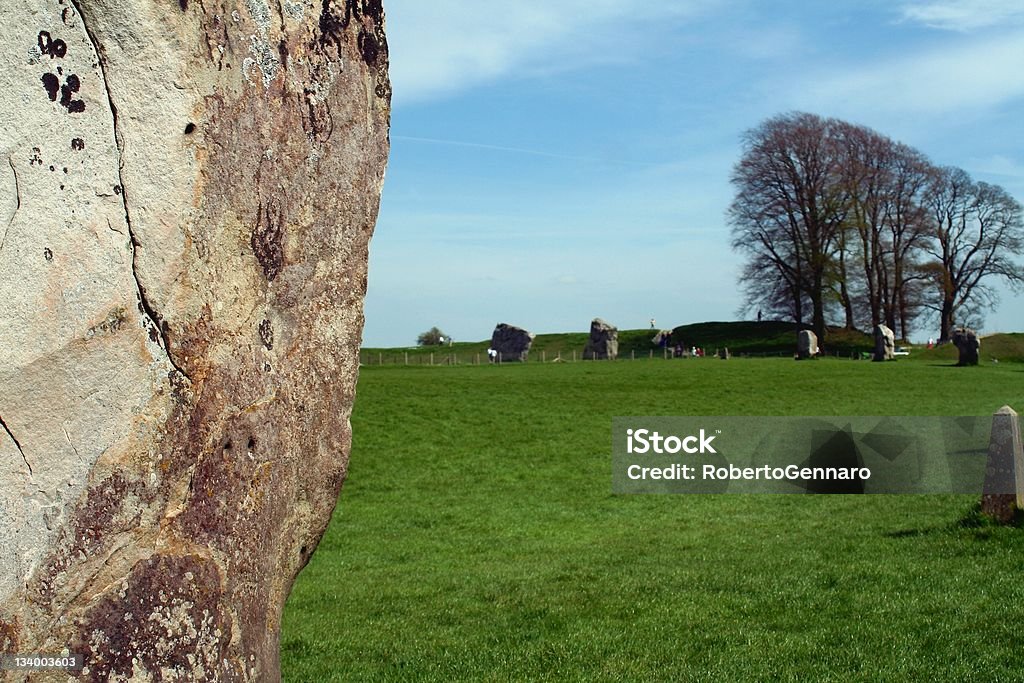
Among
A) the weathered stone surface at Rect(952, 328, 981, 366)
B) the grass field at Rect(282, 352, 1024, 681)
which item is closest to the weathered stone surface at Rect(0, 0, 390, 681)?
the grass field at Rect(282, 352, 1024, 681)

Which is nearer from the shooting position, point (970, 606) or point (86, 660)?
point (86, 660)

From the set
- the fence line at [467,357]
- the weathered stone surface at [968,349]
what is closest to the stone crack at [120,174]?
the weathered stone surface at [968,349]

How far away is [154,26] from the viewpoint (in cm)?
394

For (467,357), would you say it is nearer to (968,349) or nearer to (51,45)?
(968,349)

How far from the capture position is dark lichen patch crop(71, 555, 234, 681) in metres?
3.85

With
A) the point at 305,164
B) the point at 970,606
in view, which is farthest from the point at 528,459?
the point at 305,164

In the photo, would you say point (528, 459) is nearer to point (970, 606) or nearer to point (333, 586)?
point (333, 586)

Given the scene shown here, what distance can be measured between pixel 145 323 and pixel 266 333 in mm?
460

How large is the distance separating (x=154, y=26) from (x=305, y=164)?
738mm

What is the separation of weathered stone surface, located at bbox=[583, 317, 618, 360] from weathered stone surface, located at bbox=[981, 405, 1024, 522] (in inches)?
1913

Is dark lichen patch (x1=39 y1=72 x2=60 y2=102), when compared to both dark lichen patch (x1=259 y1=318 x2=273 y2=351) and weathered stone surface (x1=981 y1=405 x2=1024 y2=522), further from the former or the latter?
weathered stone surface (x1=981 y1=405 x2=1024 y2=522)

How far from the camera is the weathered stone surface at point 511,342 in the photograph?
2345 inches

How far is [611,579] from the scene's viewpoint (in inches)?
434

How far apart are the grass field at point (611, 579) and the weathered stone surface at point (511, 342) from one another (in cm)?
3252
